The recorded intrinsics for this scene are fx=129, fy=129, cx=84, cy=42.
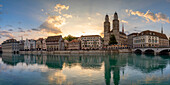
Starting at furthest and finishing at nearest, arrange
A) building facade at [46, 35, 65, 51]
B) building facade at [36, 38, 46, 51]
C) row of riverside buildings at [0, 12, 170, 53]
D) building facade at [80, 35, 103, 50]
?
building facade at [36, 38, 46, 51]
building facade at [46, 35, 65, 51]
building facade at [80, 35, 103, 50]
row of riverside buildings at [0, 12, 170, 53]

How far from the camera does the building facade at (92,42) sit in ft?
302

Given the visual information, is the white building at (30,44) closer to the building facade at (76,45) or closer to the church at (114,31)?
the building facade at (76,45)

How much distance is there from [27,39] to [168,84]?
4767 inches

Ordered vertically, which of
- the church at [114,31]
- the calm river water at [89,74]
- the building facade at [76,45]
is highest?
the church at [114,31]

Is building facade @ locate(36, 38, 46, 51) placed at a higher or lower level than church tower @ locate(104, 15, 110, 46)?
lower

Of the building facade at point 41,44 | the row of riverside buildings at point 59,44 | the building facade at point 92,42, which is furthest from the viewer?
the building facade at point 41,44

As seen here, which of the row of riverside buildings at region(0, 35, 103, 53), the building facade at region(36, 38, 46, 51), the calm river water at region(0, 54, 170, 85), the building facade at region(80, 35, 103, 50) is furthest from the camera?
the building facade at region(36, 38, 46, 51)

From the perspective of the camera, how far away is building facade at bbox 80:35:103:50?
9200 centimetres

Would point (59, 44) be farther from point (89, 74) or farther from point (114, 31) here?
point (89, 74)

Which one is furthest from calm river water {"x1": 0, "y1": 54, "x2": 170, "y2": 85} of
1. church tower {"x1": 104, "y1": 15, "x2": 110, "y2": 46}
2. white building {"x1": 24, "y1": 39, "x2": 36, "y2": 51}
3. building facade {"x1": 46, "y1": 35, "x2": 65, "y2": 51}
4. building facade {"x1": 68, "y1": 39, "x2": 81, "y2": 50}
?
white building {"x1": 24, "y1": 39, "x2": 36, "y2": 51}

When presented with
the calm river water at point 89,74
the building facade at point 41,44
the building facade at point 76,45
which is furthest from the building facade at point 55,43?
the calm river water at point 89,74

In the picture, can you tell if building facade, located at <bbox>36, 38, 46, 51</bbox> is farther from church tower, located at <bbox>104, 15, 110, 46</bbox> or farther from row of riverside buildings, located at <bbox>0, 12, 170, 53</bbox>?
→ church tower, located at <bbox>104, 15, 110, 46</bbox>

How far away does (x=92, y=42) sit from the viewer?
92812 millimetres

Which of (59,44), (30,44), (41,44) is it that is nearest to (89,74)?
(59,44)
